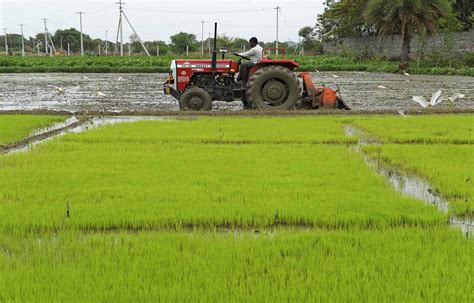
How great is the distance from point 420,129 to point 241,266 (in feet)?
21.2

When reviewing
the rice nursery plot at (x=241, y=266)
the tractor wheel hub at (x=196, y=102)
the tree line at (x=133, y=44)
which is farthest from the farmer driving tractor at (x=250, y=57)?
the tree line at (x=133, y=44)

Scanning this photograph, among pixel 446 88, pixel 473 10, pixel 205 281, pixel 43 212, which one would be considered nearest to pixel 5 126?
pixel 43 212

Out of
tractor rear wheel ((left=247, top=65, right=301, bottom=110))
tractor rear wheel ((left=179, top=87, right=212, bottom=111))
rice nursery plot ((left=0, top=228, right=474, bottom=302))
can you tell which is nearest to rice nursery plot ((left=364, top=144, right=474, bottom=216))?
rice nursery plot ((left=0, top=228, right=474, bottom=302))

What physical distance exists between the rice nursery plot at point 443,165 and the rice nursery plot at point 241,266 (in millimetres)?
1020

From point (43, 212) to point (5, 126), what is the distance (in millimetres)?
5706

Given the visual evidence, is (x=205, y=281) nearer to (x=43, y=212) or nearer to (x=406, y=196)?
(x=43, y=212)

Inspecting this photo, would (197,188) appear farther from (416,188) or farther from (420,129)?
(420,129)

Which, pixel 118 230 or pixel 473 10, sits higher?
pixel 473 10

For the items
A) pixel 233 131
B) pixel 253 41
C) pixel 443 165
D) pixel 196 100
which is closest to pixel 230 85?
pixel 196 100

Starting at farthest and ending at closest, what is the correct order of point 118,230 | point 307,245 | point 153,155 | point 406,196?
point 153,155
point 406,196
point 118,230
point 307,245

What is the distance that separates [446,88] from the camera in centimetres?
1803

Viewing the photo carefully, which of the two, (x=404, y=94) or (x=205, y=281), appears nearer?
(x=205, y=281)

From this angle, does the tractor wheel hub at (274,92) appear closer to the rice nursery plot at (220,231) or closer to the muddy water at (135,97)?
the muddy water at (135,97)

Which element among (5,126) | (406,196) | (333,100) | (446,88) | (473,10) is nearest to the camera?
(406,196)
